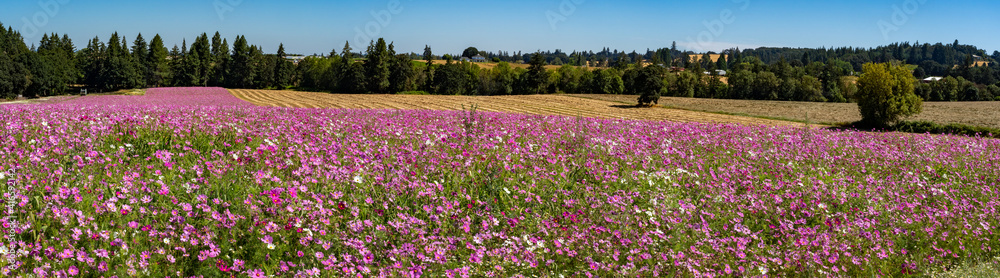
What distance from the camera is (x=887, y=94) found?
144 feet

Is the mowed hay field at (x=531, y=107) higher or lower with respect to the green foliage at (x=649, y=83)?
lower

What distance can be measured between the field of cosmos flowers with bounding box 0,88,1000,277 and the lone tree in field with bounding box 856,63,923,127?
134 ft

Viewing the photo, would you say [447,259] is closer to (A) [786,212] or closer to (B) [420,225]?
(B) [420,225]

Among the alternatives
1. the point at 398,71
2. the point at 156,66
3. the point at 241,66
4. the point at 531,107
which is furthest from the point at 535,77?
the point at 156,66

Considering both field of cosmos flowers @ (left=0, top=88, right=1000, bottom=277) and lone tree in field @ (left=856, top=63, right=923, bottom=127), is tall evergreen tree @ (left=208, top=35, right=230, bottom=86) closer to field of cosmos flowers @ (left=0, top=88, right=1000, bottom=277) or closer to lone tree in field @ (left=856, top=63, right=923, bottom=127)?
lone tree in field @ (left=856, top=63, right=923, bottom=127)

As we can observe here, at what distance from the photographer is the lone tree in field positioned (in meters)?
43.5

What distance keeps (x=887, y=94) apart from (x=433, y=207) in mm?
49882

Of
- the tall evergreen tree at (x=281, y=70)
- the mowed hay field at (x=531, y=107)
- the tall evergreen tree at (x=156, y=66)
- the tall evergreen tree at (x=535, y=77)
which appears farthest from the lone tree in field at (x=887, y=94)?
the tall evergreen tree at (x=156, y=66)

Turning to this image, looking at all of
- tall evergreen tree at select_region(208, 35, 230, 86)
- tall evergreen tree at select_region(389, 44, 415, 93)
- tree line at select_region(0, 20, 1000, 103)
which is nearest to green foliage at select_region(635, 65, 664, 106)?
tree line at select_region(0, 20, 1000, 103)

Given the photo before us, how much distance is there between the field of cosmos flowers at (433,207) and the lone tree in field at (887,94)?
40.9 metres

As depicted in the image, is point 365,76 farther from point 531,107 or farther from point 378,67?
point 531,107

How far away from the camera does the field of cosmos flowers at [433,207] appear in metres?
4.18

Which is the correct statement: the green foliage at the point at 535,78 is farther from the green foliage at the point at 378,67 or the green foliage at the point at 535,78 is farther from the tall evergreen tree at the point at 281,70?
the tall evergreen tree at the point at 281,70

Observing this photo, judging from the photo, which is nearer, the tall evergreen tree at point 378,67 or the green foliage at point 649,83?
the green foliage at point 649,83
